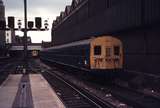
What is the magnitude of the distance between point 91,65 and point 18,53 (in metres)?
163

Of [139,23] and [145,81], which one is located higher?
[139,23]

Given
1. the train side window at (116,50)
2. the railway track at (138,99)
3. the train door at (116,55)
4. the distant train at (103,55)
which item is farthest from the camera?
the train side window at (116,50)

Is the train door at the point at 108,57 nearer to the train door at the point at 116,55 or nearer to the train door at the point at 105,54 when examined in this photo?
the train door at the point at 105,54

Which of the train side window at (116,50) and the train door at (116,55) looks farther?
the train side window at (116,50)

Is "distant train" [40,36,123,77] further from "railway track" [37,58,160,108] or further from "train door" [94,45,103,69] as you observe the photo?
"railway track" [37,58,160,108]

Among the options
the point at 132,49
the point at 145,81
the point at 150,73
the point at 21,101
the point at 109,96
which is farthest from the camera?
the point at 132,49

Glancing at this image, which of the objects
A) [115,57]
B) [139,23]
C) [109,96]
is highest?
[139,23]

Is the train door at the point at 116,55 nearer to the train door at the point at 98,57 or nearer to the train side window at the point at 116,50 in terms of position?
the train side window at the point at 116,50

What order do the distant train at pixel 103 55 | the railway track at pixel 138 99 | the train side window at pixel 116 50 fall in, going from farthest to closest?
the train side window at pixel 116 50
the distant train at pixel 103 55
the railway track at pixel 138 99

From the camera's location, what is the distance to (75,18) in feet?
226

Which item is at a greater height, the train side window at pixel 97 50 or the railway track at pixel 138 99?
the train side window at pixel 97 50

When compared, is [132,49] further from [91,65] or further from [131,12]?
[91,65]

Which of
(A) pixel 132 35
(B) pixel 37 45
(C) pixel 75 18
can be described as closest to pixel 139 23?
(A) pixel 132 35

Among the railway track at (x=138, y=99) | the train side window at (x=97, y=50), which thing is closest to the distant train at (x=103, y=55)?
the train side window at (x=97, y=50)
